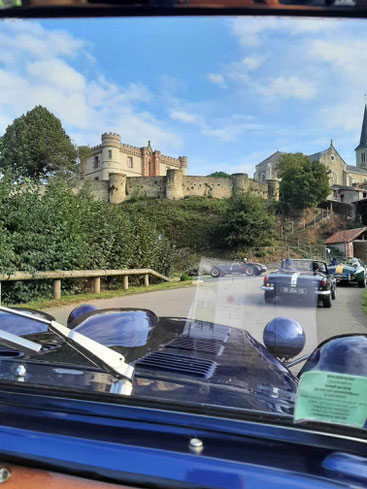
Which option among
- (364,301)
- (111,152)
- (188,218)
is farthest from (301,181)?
(111,152)

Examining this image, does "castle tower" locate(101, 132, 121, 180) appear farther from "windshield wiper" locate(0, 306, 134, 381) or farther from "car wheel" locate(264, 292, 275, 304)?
"car wheel" locate(264, 292, 275, 304)

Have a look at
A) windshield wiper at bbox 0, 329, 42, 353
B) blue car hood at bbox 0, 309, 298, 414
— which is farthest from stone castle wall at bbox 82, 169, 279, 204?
windshield wiper at bbox 0, 329, 42, 353

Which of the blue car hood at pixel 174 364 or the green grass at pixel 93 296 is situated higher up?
the green grass at pixel 93 296

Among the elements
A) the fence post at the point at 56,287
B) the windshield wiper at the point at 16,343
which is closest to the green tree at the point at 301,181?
the windshield wiper at the point at 16,343

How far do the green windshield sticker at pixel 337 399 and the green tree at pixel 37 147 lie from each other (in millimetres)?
1238

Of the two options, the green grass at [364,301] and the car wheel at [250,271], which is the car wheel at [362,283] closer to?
the green grass at [364,301]

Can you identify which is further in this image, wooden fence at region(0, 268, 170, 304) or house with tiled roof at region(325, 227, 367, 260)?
wooden fence at region(0, 268, 170, 304)

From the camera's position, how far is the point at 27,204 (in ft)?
7.59

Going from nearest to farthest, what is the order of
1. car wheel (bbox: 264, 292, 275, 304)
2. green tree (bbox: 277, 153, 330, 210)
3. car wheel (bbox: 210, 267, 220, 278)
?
green tree (bbox: 277, 153, 330, 210) < car wheel (bbox: 264, 292, 275, 304) < car wheel (bbox: 210, 267, 220, 278)

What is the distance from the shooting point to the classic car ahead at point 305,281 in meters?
1.51

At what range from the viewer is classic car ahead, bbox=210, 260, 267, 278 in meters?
1.63

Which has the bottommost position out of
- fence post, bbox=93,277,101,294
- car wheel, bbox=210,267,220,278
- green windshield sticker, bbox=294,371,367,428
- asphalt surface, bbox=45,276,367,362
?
green windshield sticker, bbox=294,371,367,428

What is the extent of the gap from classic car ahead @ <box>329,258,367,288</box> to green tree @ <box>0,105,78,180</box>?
113 centimetres

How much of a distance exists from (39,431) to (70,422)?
0.07 meters
